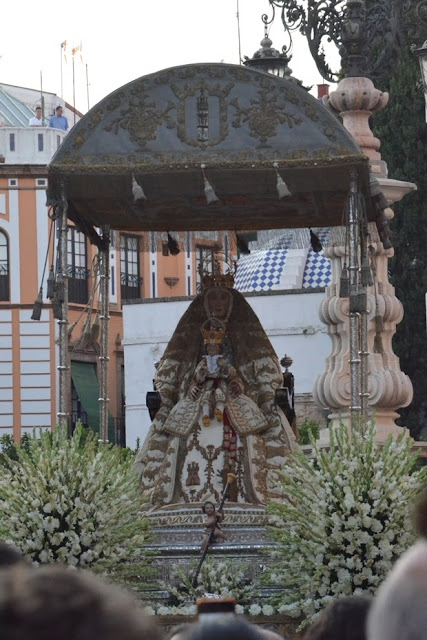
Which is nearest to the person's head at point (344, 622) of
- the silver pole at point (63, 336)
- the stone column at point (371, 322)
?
the silver pole at point (63, 336)

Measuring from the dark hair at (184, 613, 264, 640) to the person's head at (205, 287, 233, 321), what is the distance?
33.9 ft

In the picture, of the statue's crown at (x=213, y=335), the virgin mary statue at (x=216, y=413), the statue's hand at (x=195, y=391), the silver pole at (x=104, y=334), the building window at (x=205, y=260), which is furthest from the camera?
the silver pole at (x=104, y=334)

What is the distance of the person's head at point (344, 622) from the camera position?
→ 445 cm

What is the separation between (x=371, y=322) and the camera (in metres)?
19.1

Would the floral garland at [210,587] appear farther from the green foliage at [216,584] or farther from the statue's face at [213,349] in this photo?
the statue's face at [213,349]

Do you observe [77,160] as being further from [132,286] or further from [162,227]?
[132,286]

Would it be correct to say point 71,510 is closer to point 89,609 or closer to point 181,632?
point 181,632

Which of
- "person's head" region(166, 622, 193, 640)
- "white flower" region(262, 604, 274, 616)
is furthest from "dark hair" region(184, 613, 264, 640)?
"white flower" region(262, 604, 274, 616)

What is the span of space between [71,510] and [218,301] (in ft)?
8.69

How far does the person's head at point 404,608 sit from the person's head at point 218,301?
11.2 meters

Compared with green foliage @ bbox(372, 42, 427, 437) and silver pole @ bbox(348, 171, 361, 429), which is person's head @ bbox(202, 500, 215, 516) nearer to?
silver pole @ bbox(348, 171, 361, 429)

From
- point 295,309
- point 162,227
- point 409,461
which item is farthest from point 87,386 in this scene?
point 409,461

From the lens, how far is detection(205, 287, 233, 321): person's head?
1427 centimetres

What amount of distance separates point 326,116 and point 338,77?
9.82m
